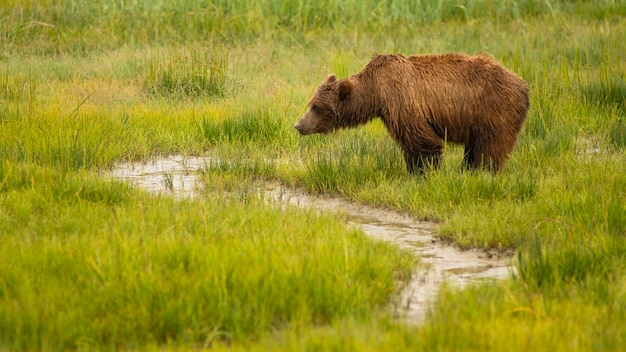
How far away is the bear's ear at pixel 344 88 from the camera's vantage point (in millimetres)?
7648

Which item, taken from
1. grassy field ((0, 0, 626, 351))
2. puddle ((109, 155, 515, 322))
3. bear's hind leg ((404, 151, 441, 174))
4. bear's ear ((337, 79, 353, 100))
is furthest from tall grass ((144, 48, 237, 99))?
bear's hind leg ((404, 151, 441, 174))

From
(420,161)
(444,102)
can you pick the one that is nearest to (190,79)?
(420,161)

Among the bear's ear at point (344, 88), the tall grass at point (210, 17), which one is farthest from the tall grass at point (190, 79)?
the bear's ear at point (344, 88)

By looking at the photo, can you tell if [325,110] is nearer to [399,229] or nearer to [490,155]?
[490,155]

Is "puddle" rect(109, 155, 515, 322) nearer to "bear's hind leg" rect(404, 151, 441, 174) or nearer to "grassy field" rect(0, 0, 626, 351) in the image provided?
"grassy field" rect(0, 0, 626, 351)

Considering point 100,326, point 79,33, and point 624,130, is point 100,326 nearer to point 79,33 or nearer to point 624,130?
point 624,130

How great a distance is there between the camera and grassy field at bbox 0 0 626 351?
4277 millimetres

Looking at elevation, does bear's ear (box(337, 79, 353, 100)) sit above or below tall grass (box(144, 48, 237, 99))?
above

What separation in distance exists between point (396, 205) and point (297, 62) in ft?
19.7

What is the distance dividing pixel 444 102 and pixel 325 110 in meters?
1.12

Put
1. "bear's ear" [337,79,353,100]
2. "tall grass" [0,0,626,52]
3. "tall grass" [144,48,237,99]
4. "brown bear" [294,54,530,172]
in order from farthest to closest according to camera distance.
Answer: "tall grass" [0,0,626,52] < "tall grass" [144,48,237,99] < "bear's ear" [337,79,353,100] < "brown bear" [294,54,530,172]

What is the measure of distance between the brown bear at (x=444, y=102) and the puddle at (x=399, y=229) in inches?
30.3

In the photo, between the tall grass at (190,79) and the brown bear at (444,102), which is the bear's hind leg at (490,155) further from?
the tall grass at (190,79)

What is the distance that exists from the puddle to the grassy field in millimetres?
119
